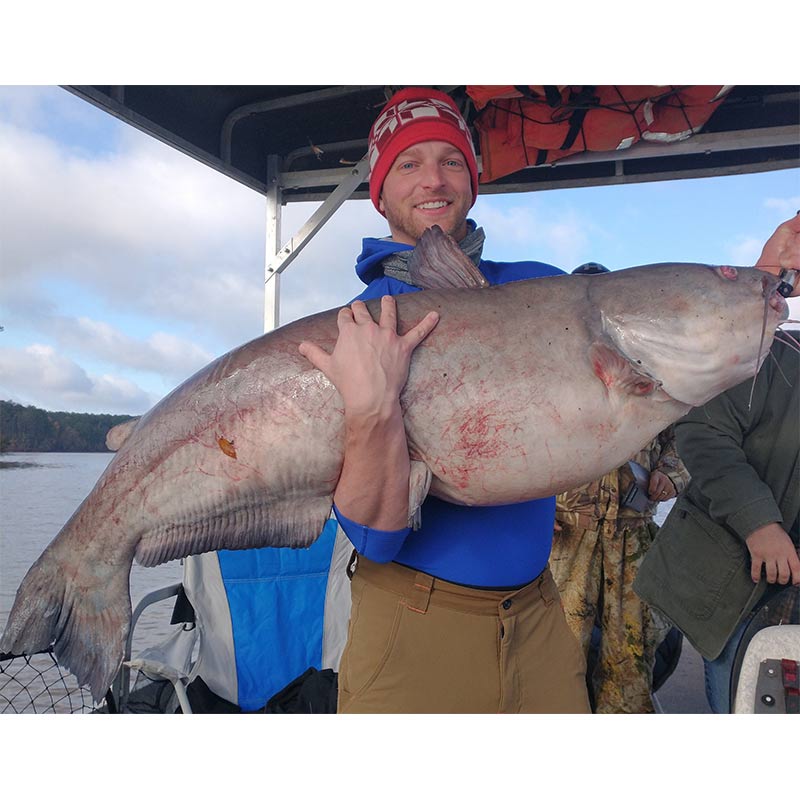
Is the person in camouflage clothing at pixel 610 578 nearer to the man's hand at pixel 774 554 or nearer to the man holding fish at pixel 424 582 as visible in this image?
the man's hand at pixel 774 554

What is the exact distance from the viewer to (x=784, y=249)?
1.83m

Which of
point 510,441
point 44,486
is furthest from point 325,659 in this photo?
point 44,486

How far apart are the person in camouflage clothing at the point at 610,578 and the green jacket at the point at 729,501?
34.7 inches

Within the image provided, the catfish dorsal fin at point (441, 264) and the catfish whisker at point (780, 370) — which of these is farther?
the catfish whisker at point (780, 370)

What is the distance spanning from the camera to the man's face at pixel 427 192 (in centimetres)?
177

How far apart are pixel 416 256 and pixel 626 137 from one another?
7.59 feet

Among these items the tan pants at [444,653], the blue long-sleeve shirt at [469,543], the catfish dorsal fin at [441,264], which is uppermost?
the catfish dorsal fin at [441,264]

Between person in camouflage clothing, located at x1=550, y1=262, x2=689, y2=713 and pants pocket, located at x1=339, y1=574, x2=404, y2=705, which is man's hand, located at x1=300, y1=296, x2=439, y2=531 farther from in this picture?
person in camouflage clothing, located at x1=550, y1=262, x2=689, y2=713

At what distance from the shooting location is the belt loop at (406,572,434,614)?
152 cm

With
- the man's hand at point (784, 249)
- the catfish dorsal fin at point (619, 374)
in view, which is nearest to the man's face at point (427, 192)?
the catfish dorsal fin at point (619, 374)

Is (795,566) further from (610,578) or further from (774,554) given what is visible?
(610,578)

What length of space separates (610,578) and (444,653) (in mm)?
1959

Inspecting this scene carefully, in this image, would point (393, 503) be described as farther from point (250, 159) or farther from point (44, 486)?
point (44, 486)

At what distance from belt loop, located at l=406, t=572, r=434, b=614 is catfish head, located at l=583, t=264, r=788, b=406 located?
2.17 ft
